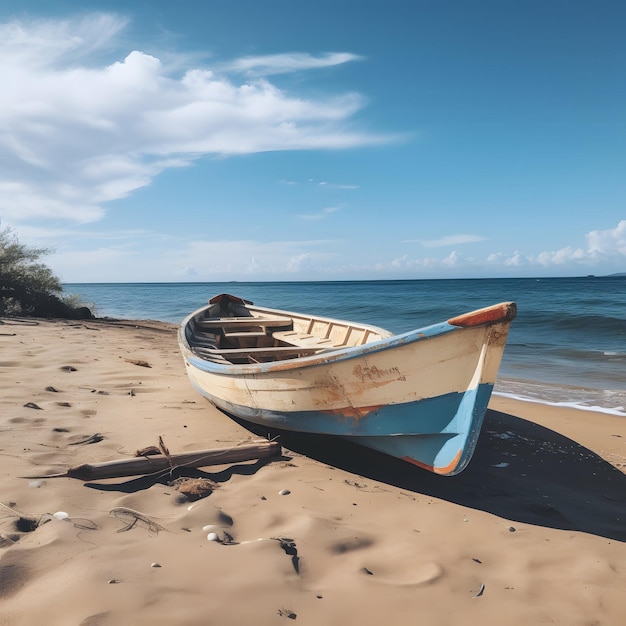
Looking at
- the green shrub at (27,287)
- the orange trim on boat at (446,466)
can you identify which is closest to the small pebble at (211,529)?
the orange trim on boat at (446,466)

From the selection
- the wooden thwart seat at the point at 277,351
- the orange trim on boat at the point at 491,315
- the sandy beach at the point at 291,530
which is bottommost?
the sandy beach at the point at 291,530

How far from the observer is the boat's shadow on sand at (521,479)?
12.3 ft

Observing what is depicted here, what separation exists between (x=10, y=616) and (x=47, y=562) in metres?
0.35

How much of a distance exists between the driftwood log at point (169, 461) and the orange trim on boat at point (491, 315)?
2.12 m

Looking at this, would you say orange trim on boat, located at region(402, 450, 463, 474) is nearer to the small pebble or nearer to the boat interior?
the small pebble

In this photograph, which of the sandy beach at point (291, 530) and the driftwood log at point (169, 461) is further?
the driftwood log at point (169, 461)

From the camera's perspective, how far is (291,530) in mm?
2893

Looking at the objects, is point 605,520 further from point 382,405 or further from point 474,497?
point 382,405

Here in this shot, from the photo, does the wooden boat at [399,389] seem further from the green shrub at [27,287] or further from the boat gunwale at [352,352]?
the green shrub at [27,287]

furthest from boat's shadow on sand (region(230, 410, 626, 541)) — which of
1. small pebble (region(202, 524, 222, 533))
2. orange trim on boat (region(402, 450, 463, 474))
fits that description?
small pebble (region(202, 524, 222, 533))

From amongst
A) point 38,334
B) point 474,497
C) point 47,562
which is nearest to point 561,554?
point 474,497

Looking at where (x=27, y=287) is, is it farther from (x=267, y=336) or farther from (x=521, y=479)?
(x=521, y=479)

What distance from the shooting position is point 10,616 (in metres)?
1.80

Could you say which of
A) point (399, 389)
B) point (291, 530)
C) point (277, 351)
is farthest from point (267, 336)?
point (291, 530)
